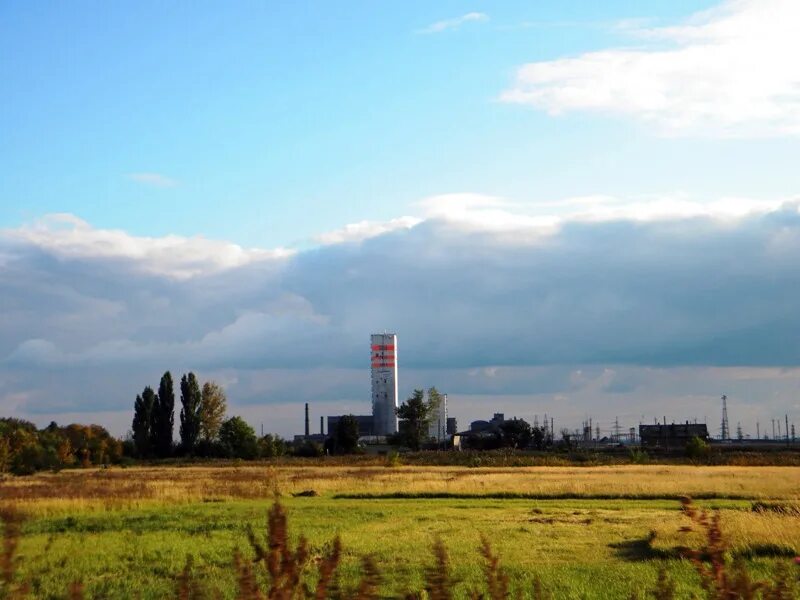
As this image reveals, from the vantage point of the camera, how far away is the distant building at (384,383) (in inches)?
6831

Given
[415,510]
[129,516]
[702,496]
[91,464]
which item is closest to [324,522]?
[415,510]

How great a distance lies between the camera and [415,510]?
34.2 m

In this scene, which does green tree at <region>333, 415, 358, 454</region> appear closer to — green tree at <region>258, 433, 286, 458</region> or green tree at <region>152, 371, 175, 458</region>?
green tree at <region>258, 433, 286, 458</region>

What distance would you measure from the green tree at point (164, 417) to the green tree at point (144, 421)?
624 mm

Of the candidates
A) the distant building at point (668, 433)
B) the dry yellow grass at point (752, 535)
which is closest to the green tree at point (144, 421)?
the distant building at point (668, 433)

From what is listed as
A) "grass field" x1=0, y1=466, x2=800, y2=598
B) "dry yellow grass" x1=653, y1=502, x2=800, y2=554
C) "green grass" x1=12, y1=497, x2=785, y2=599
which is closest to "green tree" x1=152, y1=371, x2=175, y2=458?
"grass field" x1=0, y1=466, x2=800, y2=598

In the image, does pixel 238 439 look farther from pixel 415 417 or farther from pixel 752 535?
pixel 752 535

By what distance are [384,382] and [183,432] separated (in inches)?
2313

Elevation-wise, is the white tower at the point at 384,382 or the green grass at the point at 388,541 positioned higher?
the white tower at the point at 384,382

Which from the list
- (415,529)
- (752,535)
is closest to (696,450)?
(415,529)

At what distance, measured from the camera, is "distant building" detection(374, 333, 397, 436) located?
569 feet

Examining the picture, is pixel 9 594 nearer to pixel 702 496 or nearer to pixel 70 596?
pixel 70 596

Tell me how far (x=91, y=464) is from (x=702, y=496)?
78.1m

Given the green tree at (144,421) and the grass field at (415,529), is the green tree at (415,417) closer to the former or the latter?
the green tree at (144,421)
